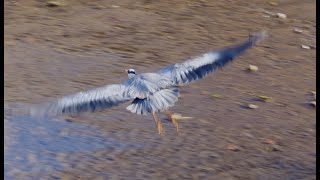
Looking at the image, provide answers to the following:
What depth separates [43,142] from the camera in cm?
568

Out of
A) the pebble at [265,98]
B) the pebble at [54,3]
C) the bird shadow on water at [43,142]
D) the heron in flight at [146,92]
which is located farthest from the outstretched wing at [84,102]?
the pebble at [54,3]

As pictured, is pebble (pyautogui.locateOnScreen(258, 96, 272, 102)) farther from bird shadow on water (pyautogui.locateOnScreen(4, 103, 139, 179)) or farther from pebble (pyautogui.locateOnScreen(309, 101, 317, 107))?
bird shadow on water (pyautogui.locateOnScreen(4, 103, 139, 179))

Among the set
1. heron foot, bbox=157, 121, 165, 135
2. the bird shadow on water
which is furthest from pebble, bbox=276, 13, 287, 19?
the bird shadow on water

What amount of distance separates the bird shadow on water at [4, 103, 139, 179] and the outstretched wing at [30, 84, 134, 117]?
44 centimetres

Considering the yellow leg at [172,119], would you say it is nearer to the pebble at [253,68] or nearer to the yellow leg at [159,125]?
the yellow leg at [159,125]

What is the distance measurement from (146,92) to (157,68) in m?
1.43

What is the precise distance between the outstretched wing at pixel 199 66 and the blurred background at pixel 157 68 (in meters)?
0.46

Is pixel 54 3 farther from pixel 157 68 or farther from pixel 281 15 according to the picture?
pixel 281 15

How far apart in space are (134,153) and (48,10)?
2592 mm

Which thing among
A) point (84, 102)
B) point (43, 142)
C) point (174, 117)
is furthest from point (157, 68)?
point (84, 102)
